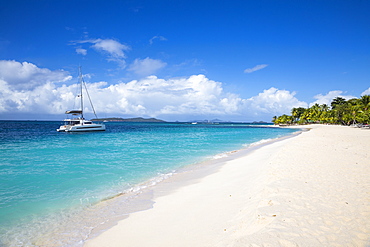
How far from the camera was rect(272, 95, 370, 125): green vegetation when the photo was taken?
61075 millimetres

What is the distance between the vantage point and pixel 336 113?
84438 mm

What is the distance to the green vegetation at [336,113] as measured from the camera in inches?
2405

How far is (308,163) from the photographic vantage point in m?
10.5

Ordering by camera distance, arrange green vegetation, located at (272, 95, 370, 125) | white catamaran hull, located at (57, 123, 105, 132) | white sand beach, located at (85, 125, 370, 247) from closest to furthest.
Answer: white sand beach, located at (85, 125, 370, 247), white catamaran hull, located at (57, 123, 105, 132), green vegetation, located at (272, 95, 370, 125)

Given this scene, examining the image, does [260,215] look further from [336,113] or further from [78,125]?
[336,113]

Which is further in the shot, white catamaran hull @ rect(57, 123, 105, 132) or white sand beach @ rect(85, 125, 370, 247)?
white catamaran hull @ rect(57, 123, 105, 132)

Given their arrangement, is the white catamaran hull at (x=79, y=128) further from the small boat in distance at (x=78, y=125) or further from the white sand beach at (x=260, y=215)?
the white sand beach at (x=260, y=215)

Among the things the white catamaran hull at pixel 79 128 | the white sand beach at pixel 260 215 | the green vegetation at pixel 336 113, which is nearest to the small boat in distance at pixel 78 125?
the white catamaran hull at pixel 79 128

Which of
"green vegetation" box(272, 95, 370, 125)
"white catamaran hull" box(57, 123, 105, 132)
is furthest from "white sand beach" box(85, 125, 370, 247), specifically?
"green vegetation" box(272, 95, 370, 125)

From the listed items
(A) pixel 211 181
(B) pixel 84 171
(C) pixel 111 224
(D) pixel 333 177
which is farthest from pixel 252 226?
(B) pixel 84 171

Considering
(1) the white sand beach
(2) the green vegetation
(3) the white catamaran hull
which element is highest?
(2) the green vegetation

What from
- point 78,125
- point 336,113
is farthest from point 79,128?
point 336,113

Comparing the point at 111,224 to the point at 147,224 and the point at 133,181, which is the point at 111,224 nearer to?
the point at 147,224

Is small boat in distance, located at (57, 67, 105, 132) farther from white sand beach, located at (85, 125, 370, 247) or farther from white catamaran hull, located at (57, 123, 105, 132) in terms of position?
white sand beach, located at (85, 125, 370, 247)
